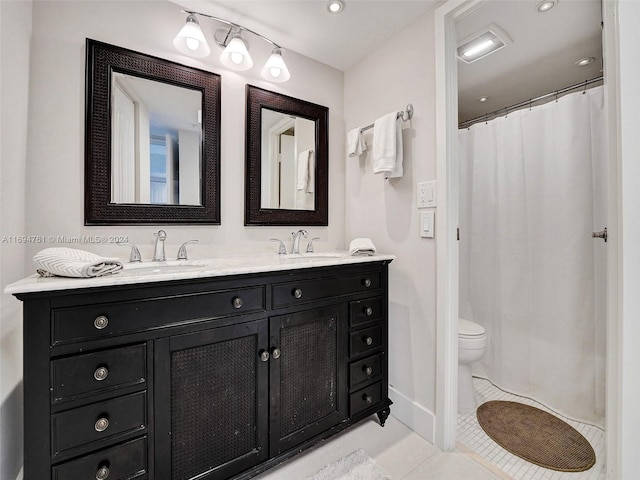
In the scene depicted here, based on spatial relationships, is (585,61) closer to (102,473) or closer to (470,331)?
(470,331)

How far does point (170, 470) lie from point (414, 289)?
136 cm

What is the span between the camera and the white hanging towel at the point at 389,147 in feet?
5.37

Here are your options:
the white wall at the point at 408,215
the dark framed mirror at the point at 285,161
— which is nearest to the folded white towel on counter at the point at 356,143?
the white wall at the point at 408,215

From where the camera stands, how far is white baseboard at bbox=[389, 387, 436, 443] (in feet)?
Answer: 5.12

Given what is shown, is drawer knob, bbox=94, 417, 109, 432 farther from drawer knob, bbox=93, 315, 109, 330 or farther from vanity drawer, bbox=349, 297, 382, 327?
vanity drawer, bbox=349, 297, 382, 327

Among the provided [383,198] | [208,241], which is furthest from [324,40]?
[208,241]

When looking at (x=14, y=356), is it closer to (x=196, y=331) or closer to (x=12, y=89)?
(x=196, y=331)

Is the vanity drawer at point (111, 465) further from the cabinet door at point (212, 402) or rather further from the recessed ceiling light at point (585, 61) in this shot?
the recessed ceiling light at point (585, 61)

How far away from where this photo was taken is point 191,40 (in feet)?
4.79

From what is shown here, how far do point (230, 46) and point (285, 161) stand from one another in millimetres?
675

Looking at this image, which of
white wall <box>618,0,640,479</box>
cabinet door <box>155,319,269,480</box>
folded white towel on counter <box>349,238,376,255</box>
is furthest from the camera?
folded white towel on counter <box>349,238,376,255</box>

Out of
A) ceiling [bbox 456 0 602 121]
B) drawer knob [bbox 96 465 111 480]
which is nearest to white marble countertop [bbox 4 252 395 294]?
drawer knob [bbox 96 465 111 480]

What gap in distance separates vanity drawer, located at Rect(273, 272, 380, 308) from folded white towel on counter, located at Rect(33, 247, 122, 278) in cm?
61

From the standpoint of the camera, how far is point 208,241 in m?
1.62
